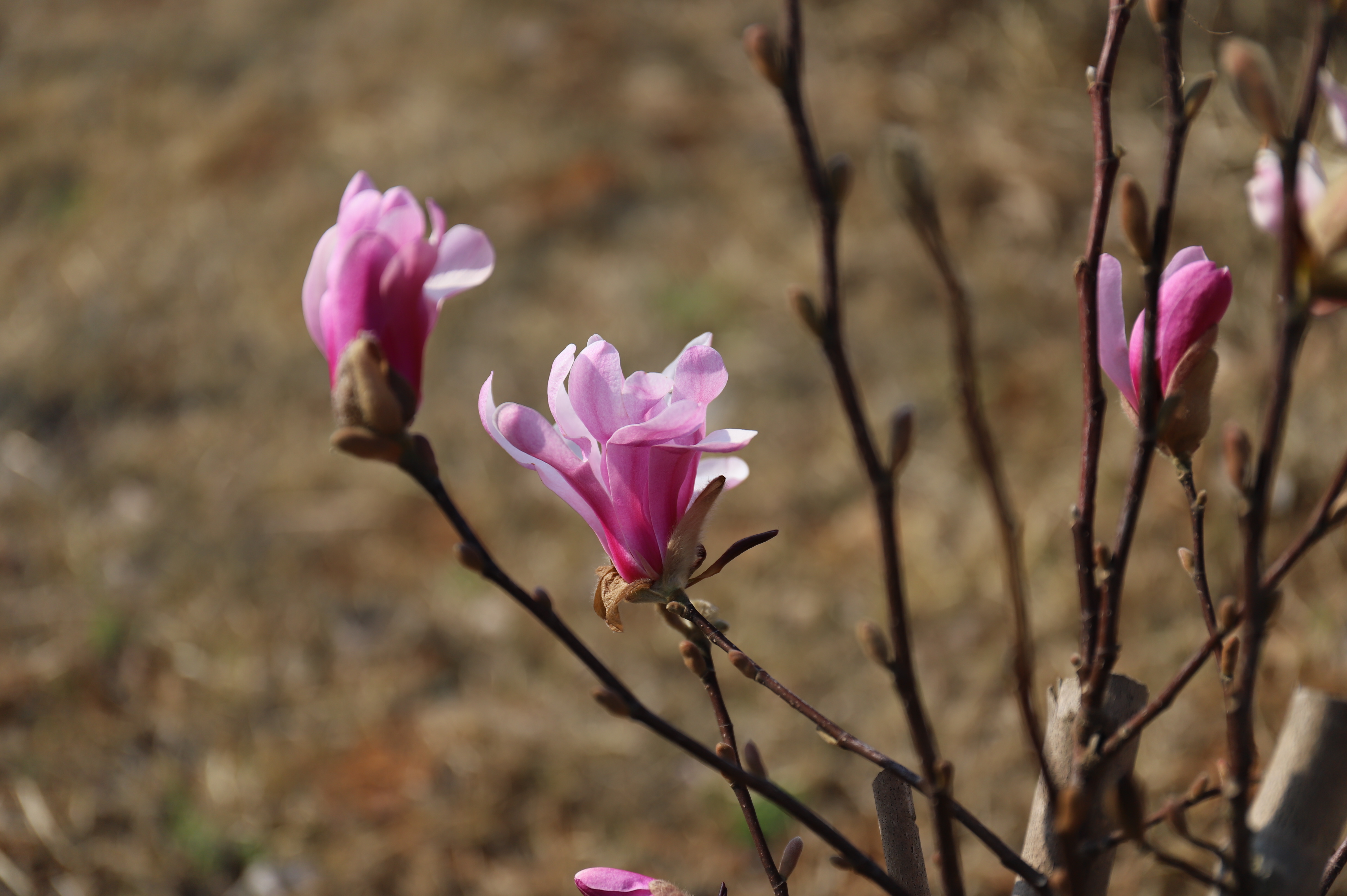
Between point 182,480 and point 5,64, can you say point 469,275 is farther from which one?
point 5,64

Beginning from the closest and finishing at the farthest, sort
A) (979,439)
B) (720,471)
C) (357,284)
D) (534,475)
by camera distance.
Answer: (979,439) < (357,284) < (720,471) < (534,475)

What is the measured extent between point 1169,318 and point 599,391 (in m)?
0.23

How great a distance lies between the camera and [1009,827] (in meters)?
1.45

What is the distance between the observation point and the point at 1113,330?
1.37ft

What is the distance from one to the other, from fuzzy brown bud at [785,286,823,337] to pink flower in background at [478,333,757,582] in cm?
11

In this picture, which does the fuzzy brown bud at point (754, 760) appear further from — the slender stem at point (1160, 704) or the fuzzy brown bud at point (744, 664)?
the slender stem at point (1160, 704)

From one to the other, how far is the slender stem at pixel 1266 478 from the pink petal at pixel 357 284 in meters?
0.30

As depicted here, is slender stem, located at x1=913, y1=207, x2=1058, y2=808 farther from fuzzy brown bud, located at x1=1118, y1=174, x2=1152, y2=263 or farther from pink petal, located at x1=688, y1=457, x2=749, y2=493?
pink petal, located at x1=688, y1=457, x2=749, y2=493

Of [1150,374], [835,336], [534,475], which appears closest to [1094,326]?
[1150,374]

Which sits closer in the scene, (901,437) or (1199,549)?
(901,437)

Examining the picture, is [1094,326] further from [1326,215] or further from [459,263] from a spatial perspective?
[459,263]

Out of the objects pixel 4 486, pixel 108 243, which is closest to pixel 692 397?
pixel 4 486

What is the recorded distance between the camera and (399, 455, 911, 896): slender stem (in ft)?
1.13

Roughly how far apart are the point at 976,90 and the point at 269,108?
242 cm
